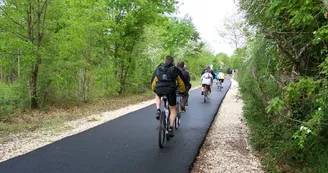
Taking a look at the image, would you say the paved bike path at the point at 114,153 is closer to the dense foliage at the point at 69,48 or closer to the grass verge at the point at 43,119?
the grass verge at the point at 43,119

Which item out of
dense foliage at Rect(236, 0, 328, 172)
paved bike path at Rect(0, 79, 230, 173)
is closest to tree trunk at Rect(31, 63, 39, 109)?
paved bike path at Rect(0, 79, 230, 173)

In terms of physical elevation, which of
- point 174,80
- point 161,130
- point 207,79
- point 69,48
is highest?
point 69,48

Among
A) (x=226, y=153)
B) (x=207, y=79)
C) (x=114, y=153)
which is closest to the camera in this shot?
(x=114, y=153)

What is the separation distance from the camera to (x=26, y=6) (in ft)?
33.9

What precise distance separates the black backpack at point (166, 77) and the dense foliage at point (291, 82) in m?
1.81

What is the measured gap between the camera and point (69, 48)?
38.8ft

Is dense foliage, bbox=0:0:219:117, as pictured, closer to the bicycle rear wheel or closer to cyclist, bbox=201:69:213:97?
cyclist, bbox=201:69:213:97

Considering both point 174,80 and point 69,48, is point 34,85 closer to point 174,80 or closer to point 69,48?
point 69,48

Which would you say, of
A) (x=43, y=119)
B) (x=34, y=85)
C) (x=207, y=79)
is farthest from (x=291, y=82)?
(x=207, y=79)

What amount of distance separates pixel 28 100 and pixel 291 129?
9.37 metres

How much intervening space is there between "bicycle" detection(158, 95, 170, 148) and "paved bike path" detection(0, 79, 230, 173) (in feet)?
0.55

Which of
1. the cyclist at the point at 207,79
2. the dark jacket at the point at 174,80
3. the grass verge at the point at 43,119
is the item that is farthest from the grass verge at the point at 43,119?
the cyclist at the point at 207,79

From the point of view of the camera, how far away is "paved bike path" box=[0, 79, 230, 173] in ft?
16.0

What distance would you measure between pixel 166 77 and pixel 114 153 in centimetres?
188
